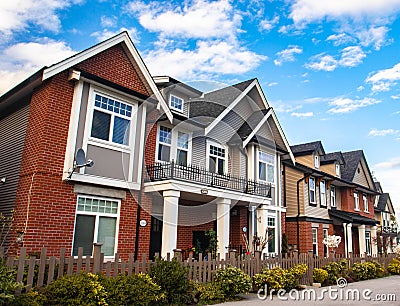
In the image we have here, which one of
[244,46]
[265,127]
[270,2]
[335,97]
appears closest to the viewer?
[270,2]

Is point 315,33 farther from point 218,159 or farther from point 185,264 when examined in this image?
point 185,264

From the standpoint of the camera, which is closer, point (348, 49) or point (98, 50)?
point (98, 50)

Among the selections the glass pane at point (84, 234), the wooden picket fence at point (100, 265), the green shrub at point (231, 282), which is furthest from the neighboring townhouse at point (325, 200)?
the glass pane at point (84, 234)

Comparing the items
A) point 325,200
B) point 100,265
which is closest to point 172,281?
point 100,265

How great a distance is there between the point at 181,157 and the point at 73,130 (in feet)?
18.3

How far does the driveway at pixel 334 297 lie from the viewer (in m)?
10.3

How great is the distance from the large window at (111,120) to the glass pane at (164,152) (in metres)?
2.18

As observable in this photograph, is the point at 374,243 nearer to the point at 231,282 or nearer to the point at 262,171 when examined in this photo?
the point at 262,171

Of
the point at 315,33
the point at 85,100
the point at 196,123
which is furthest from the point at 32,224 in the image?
the point at 315,33

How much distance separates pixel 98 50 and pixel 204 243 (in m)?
9.93

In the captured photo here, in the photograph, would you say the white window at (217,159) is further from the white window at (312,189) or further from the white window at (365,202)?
the white window at (365,202)

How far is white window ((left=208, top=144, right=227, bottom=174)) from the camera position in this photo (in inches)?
674

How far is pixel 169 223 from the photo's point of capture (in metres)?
12.7

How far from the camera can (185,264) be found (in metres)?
10.1
